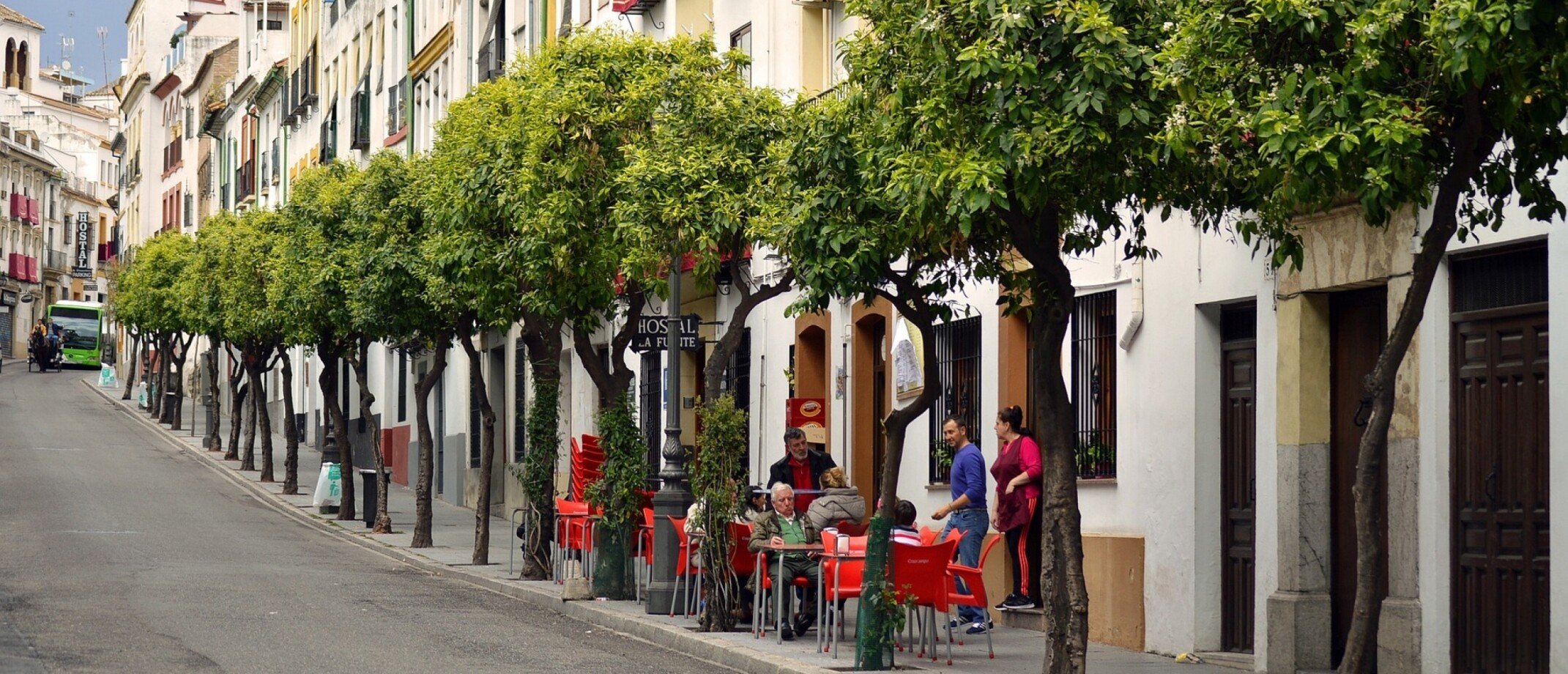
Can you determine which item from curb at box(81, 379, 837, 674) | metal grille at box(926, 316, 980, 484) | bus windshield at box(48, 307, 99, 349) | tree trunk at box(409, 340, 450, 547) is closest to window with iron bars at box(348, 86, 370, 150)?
curb at box(81, 379, 837, 674)

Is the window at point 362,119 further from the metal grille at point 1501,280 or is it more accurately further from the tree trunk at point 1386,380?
the tree trunk at point 1386,380

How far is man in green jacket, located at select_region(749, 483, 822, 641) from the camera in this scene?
1652cm

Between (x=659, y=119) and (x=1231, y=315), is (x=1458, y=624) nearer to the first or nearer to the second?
(x=1231, y=315)

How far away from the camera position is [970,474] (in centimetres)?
1742

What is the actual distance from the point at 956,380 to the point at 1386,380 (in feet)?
37.9

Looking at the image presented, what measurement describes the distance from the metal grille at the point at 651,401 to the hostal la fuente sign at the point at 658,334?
1003cm

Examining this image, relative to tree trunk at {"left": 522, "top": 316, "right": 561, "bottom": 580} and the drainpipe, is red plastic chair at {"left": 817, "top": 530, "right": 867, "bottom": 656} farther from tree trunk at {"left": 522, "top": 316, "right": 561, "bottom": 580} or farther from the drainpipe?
tree trunk at {"left": 522, "top": 316, "right": 561, "bottom": 580}

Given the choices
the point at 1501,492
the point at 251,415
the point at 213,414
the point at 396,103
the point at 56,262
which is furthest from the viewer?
the point at 56,262

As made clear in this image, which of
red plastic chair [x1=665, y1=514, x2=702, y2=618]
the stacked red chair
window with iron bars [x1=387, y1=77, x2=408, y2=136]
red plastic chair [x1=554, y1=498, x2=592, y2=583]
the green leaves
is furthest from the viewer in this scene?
window with iron bars [x1=387, y1=77, x2=408, y2=136]

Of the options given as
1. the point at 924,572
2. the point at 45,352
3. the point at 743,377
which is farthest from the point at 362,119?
the point at 45,352

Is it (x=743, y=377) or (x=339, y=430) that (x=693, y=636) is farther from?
(x=339, y=430)

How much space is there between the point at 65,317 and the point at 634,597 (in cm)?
8167

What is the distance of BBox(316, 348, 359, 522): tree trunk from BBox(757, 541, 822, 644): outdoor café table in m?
18.5

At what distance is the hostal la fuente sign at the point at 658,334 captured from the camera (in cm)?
2019
